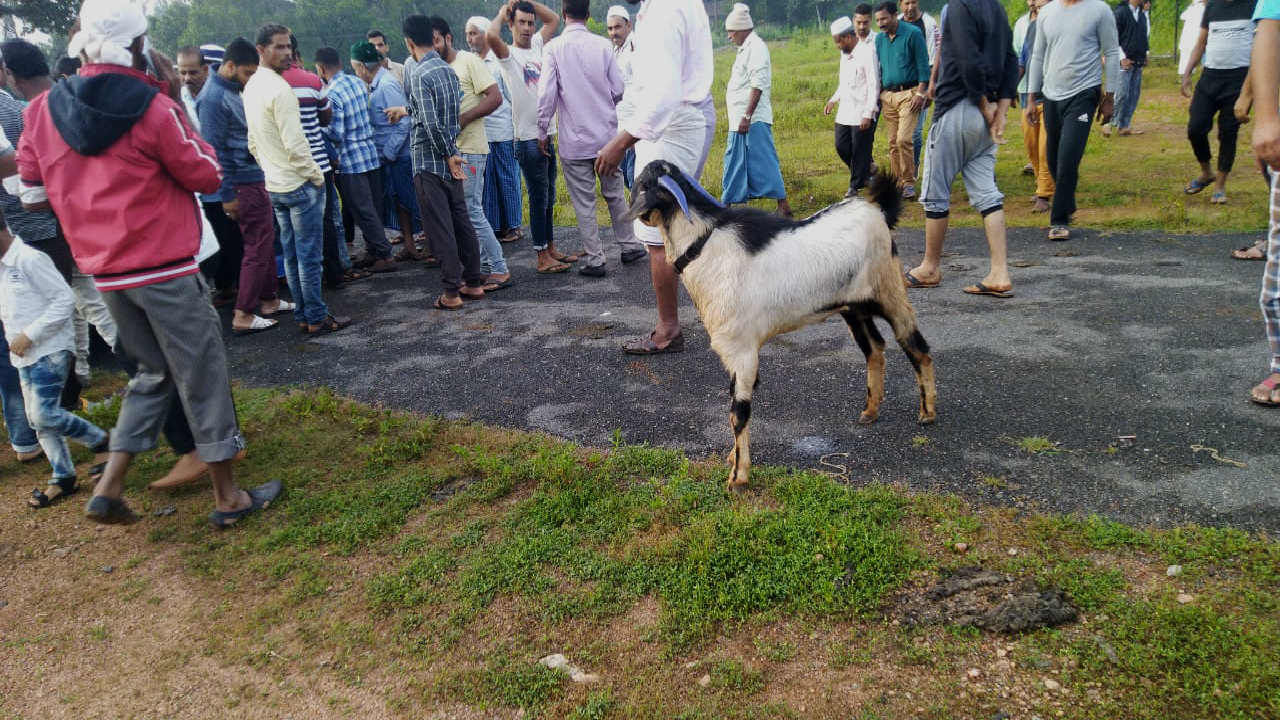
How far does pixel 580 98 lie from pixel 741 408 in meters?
4.58

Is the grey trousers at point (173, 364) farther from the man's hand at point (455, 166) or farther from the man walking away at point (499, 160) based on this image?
the man walking away at point (499, 160)

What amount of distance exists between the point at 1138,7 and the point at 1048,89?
7.15 meters

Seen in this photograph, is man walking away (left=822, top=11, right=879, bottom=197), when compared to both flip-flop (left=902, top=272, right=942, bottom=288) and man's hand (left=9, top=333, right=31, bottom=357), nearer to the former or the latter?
flip-flop (left=902, top=272, right=942, bottom=288)

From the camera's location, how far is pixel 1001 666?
252 centimetres

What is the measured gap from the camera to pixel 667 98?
4.82m

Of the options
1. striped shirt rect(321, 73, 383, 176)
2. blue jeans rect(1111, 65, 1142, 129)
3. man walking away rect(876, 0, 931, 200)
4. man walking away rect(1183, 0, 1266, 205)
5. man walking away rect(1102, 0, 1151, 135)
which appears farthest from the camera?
blue jeans rect(1111, 65, 1142, 129)

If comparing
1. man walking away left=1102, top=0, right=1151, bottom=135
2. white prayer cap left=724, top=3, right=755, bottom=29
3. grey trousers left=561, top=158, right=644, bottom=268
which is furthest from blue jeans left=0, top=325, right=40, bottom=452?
man walking away left=1102, top=0, right=1151, bottom=135

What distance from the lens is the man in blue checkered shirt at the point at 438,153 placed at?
260 inches

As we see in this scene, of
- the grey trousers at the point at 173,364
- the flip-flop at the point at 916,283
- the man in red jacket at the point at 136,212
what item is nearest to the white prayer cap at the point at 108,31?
the man in red jacket at the point at 136,212

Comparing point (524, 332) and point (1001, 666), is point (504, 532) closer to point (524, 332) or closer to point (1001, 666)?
point (1001, 666)

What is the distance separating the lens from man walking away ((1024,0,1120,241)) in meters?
6.81

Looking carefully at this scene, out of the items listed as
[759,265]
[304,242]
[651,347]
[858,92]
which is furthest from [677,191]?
[858,92]

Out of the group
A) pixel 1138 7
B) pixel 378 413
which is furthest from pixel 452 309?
pixel 1138 7

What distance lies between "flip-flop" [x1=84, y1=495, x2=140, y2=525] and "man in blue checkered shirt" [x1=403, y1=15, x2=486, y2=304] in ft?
12.7
